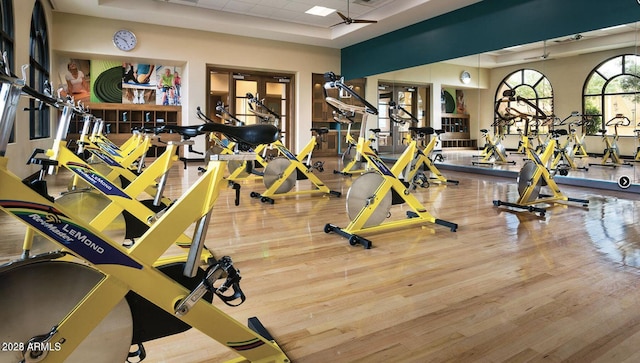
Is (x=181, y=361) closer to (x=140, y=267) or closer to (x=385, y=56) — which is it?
(x=140, y=267)

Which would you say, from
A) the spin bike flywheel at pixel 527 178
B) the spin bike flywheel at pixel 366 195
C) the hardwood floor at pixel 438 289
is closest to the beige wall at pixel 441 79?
the spin bike flywheel at pixel 527 178

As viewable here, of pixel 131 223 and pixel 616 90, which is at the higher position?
pixel 616 90

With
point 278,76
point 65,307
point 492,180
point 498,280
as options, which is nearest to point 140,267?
point 65,307

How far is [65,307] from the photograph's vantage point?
106 cm

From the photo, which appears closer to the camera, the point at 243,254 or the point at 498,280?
the point at 498,280

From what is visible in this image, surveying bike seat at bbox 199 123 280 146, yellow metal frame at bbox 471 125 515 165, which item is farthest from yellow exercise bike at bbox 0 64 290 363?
yellow metal frame at bbox 471 125 515 165

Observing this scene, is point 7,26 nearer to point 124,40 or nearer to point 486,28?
point 124,40

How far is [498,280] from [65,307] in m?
2.09

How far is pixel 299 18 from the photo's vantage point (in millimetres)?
10031

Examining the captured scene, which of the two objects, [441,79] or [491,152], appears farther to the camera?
[441,79]

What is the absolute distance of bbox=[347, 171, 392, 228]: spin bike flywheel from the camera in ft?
10.5

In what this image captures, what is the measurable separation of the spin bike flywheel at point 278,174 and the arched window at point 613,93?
5.48 m

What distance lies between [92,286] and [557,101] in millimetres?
8357

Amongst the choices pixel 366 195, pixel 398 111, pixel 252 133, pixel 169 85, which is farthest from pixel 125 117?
pixel 252 133
